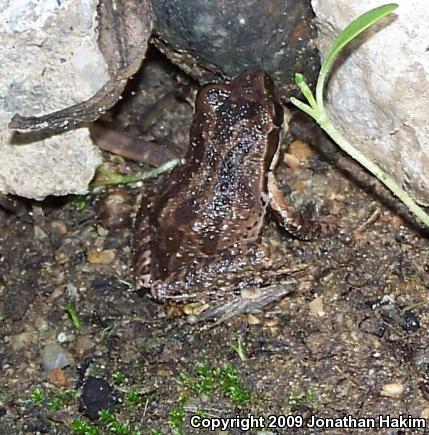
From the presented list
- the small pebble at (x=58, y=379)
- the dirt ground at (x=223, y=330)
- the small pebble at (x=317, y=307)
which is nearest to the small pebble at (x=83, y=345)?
the dirt ground at (x=223, y=330)

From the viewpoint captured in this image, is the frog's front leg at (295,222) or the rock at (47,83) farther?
the frog's front leg at (295,222)

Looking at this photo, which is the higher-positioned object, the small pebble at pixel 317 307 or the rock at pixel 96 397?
the small pebble at pixel 317 307

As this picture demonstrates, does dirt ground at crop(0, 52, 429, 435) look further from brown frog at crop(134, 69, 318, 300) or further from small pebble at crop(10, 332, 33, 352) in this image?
brown frog at crop(134, 69, 318, 300)

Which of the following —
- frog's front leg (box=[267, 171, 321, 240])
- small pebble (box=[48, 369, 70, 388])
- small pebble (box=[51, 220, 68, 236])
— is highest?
frog's front leg (box=[267, 171, 321, 240])

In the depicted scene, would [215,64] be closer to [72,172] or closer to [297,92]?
[297,92]

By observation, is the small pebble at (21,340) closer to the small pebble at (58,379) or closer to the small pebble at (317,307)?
the small pebble at (58,379)

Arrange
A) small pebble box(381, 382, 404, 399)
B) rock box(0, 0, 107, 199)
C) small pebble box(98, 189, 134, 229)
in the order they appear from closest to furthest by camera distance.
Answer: small pebble box(381, 382, 404, 399) → rock box(0, 0, 107, 199) → small pebble box(98, 189, 134, 229)

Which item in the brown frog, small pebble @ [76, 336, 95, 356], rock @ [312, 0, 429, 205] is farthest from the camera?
the brown frog

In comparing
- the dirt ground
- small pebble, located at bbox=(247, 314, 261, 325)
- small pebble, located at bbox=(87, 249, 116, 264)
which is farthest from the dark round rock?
small pebble, located at bbox=(247, 314, 261, 325)
